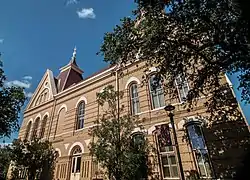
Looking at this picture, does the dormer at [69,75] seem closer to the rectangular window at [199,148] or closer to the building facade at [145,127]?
the building facade at [145,127]

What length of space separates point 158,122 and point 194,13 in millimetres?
7181

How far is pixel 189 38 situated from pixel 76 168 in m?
13.6

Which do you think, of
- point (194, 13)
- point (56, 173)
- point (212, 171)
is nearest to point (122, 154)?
point (212, 171)

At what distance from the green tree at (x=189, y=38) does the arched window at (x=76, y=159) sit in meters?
10.1

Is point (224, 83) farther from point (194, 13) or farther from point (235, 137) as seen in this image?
point (194, 13)

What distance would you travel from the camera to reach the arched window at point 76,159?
14.9m

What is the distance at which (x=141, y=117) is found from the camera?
12.7 metres

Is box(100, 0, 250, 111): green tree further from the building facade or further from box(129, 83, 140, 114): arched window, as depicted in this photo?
box(129, 83, 140, 114): arched window

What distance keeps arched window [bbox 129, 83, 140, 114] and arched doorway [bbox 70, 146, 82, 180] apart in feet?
20.6

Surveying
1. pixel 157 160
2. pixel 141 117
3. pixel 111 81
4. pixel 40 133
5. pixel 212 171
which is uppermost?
pixel 111 81

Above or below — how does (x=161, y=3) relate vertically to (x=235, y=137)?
above

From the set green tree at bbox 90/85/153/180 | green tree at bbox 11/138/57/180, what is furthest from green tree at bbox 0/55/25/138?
green tree at bbox 90/85/153/180

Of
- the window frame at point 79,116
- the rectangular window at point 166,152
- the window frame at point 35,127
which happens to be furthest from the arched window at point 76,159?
the window frame at point 35,127

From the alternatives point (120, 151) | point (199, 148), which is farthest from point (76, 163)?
point (199, 148)
